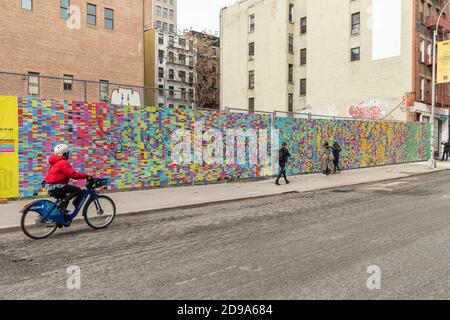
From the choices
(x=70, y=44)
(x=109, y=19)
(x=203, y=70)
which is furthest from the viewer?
(x=203, y=70)

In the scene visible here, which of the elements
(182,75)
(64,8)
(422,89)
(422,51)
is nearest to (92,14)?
(64,8)

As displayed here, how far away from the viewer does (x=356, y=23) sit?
120 ft

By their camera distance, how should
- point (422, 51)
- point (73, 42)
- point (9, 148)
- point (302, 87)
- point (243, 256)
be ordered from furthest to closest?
point (302, 87)
point (422, 51)
point (73, 42)
point (9, 148)
point (243, 256)

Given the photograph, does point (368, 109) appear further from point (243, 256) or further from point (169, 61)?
point (169, 61)

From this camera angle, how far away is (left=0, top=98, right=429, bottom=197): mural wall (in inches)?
477

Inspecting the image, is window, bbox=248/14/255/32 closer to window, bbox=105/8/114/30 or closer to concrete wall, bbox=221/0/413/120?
concrete wall, bbox=221/0/413/120

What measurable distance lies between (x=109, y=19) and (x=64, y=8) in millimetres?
4056

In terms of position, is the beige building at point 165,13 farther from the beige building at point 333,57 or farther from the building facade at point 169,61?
the beige building at point 333,57

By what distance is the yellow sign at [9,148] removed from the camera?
11484 mm

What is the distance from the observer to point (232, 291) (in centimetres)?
464

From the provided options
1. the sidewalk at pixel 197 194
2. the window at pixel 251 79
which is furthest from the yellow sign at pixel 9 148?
the window at pixel 251 79

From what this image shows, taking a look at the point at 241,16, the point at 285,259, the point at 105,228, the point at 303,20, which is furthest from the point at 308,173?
the point at 241,16

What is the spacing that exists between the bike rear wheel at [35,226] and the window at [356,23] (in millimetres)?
34685
